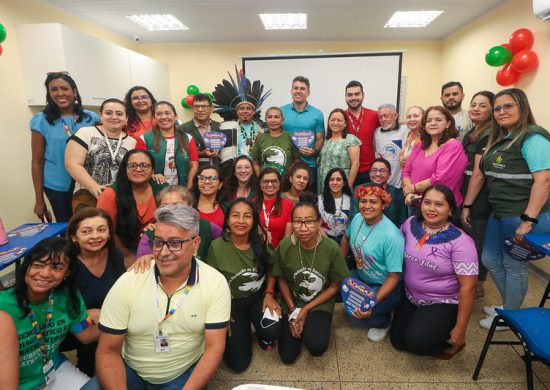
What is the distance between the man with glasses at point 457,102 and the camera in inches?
117

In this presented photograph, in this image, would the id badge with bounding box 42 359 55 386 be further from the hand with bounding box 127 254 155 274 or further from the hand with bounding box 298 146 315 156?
the hand with bounding box 298 146 315 156

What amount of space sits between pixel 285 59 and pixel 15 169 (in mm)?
4310

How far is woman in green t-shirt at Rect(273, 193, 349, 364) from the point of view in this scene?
2.03 metres

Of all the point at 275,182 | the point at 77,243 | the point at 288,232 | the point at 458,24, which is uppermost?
the point at 458,24

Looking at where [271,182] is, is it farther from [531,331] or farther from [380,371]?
[531,331]

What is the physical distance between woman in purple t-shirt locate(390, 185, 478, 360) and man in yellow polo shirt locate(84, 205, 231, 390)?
1305mm

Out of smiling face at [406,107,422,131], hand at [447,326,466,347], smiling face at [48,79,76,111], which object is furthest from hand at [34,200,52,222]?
smiling face at [406,107,422,131]

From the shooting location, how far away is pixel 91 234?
168 centimetres

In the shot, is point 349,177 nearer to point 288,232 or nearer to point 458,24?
point 288,232

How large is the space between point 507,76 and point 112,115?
14.7 feet

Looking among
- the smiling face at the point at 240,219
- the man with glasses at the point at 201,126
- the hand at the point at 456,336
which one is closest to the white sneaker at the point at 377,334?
the hand at the point at 456,336

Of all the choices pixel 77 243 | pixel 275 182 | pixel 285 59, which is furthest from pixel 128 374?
pixel 285 59

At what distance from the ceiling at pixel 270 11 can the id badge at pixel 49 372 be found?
14.5ft

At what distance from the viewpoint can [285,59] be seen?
5613 mm
